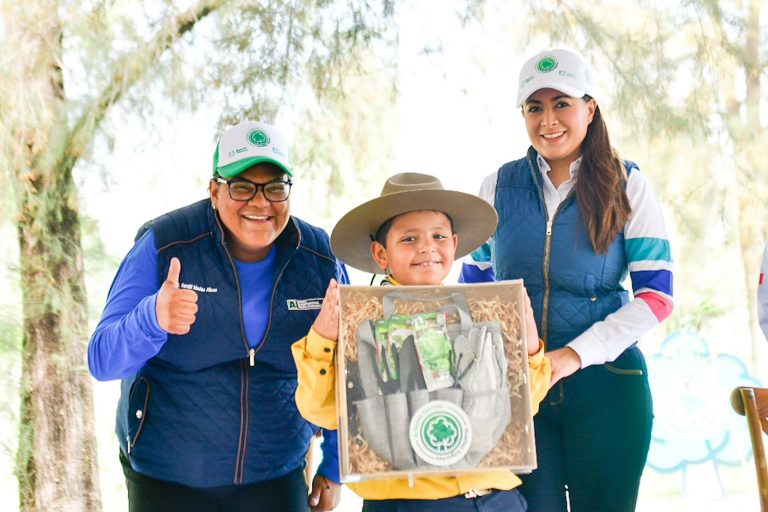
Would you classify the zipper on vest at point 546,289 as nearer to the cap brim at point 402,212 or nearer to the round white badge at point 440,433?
the cap brim at point 402,212

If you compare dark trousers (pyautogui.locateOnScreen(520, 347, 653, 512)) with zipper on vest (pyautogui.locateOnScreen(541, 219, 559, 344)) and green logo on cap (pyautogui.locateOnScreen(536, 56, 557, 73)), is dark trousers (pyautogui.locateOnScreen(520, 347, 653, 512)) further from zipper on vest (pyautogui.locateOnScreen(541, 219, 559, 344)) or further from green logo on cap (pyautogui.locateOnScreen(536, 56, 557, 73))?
green logo on cap (pyautogui.locateOnScreen(536, 56, 557, 73))

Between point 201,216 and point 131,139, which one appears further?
point 131,139

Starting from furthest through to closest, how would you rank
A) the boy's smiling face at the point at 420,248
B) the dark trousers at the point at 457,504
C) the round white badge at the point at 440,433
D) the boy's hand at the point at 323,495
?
1. the boy's hand at the point at 323,495
2. the boy's smiling face at the point at 420,248
3. the dark trousers at the point at 457,504
4. the round white badge at the point at 440,433

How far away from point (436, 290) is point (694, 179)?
12.3ft

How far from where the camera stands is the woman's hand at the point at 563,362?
2.07 m

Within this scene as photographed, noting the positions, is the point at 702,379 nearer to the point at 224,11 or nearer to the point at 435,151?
the point at 435,151

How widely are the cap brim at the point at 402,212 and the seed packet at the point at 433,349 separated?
0.34 metres

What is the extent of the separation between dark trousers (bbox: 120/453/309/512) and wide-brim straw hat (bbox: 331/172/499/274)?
61 centimetres

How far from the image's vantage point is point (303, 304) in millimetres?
2270

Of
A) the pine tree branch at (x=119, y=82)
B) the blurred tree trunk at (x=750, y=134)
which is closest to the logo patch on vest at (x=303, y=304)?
the pine tree branch at (x=119, y=82)

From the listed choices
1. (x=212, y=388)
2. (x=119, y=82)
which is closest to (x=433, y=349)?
(x=212, y=388)

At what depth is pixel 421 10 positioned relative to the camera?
14.8 ft

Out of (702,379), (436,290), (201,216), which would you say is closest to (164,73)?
(201,216)

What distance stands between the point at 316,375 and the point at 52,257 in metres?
2.80
